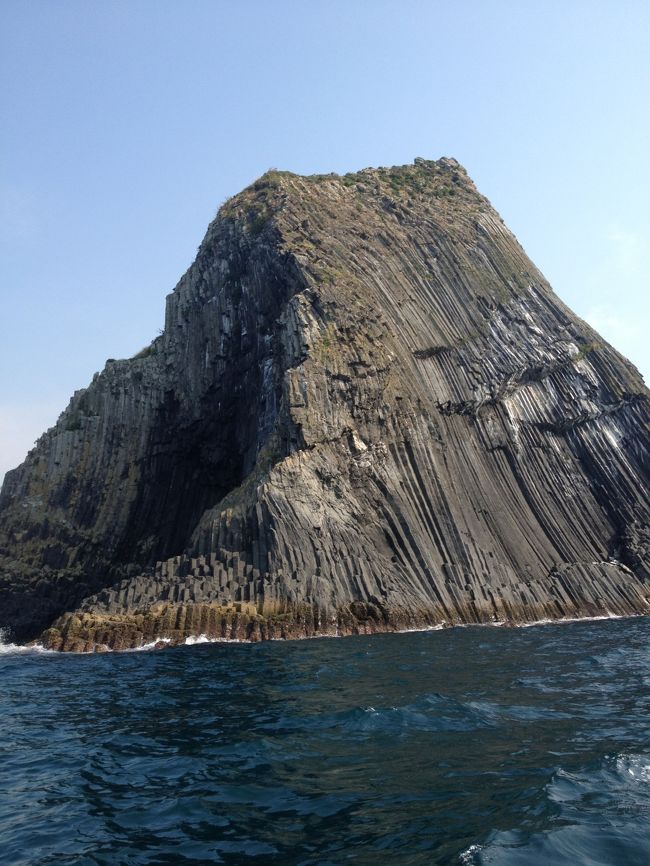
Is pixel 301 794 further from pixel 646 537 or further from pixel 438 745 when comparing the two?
pixel 646 537

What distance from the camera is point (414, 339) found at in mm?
45469

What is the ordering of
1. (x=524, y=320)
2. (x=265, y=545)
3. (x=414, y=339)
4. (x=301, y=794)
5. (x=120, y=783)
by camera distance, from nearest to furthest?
(x=301, y=794) → (x=120, y=783) → (x=265, y=545) → (x=414, y=339) → (x=524, y=320)

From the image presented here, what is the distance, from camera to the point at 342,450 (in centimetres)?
3738

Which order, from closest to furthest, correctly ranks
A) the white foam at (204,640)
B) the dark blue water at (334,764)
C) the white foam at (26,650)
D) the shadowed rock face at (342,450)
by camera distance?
1. the dark blue water at (334,764)
2. the white foam at (204,640)
3. the white foam at (26,650)
4. the shadowed rock face at (342,450)

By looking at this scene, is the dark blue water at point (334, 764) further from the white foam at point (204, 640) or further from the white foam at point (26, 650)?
the white foam at point (26, 650)

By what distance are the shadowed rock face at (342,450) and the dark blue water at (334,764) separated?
11.5 meters

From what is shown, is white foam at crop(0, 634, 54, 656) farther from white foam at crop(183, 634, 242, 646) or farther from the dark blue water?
the dark blue water

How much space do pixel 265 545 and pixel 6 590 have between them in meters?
22.5

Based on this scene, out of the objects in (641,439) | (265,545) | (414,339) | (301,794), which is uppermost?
(414,339)

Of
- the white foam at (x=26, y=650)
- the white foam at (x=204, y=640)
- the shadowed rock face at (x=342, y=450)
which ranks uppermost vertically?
the shadowed rock face at (x=342, y=450)

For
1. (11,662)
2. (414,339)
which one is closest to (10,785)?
(11,662)

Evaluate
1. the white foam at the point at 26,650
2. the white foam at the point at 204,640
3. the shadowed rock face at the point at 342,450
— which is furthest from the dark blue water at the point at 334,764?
the shadowed rock face at the point at 342,450

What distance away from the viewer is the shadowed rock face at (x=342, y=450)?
32.3m

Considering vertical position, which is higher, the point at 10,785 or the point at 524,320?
the point at 524,320
